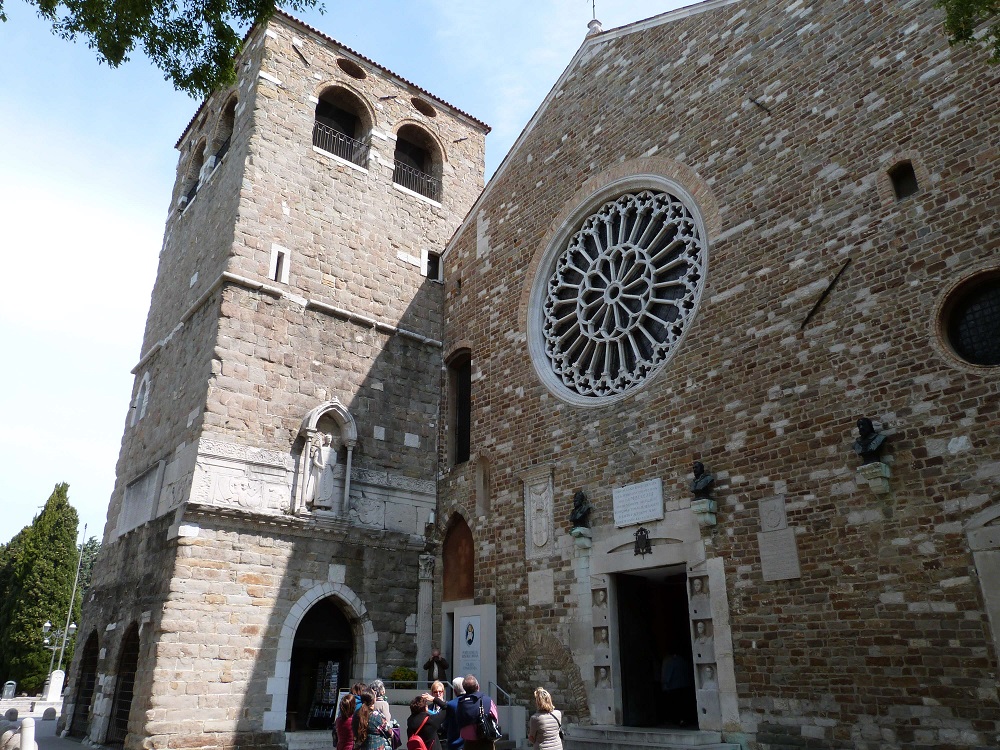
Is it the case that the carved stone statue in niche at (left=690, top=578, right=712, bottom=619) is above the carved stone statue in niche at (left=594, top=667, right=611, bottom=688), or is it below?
above

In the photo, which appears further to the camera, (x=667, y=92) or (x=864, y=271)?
(x=667, y=92)

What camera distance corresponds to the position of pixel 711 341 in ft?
32.9

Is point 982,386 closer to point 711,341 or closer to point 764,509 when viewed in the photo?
point 764,509

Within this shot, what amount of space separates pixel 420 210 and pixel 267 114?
3.61 m

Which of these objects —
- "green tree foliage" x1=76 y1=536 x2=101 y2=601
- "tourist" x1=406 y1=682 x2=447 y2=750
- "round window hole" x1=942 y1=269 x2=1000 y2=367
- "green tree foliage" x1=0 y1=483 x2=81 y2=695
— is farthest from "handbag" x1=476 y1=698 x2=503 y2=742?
"green tree foliage" x1=76 y1=536 x2=101 y2=601

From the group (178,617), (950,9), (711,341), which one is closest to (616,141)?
(711,341)

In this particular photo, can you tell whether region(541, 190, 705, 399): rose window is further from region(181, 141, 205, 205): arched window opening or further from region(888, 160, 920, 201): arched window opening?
region(181, 141, 205, 205): arched window opening

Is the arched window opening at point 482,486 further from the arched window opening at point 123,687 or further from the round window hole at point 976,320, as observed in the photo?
the round window hole at point 976,320

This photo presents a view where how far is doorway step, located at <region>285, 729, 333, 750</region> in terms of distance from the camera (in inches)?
434

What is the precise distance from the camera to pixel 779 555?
851 cm

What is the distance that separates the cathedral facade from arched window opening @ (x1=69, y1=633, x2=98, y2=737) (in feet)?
0.20

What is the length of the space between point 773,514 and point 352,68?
43.1ft

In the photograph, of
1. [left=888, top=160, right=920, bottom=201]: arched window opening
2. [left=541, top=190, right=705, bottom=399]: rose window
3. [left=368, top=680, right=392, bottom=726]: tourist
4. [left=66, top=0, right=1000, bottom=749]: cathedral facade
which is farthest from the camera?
[left=541, top=190, right=705, bottom=399]: rose window

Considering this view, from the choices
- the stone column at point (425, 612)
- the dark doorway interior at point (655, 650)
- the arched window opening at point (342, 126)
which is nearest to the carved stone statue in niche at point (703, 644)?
the dark doorway interior at point (655, 650)
